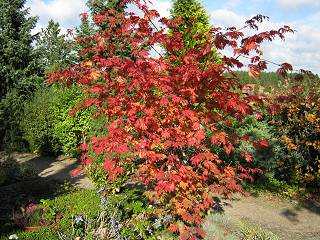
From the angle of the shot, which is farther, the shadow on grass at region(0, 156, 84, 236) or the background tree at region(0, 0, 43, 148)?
the background tree at region(0, 0, 43, 148)

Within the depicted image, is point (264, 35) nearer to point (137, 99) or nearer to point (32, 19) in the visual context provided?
point (137, 99)

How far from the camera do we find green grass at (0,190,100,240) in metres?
5.62

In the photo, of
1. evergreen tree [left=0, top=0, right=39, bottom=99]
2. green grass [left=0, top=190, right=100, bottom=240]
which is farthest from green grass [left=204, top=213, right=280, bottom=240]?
evergreen tree [left=0, top=0, right=39, bottom=99]

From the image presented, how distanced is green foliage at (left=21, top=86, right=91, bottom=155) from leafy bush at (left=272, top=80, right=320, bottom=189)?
20.7ft

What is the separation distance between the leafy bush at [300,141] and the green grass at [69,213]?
4808mm

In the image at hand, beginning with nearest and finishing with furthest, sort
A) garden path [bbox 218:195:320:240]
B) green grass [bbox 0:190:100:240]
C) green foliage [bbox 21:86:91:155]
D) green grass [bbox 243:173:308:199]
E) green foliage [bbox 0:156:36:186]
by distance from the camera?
green grass [bbox 0:190:100:240], garden path [bbox 218:195:320:240], green grass [bbox 243:173:308:199], green foliage [bbox 0:156:36:186], green foliage [bbox 21:86:91:155]

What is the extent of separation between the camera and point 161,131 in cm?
538

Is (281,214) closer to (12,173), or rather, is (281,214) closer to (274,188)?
(274,188)

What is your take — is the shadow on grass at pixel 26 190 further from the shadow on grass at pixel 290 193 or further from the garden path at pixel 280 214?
the shadow on grass at pixel 290 193

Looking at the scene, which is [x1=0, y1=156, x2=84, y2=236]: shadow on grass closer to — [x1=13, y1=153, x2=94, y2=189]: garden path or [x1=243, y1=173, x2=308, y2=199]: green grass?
[x1=13, y1=153, x2=94, y2=189]: garden path

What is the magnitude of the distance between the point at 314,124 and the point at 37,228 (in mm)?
6530

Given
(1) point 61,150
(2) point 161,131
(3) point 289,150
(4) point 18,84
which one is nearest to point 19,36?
(4) point 18,84

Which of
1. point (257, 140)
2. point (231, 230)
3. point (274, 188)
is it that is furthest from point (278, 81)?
point (231, 230)

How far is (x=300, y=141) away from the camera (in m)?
9.49
